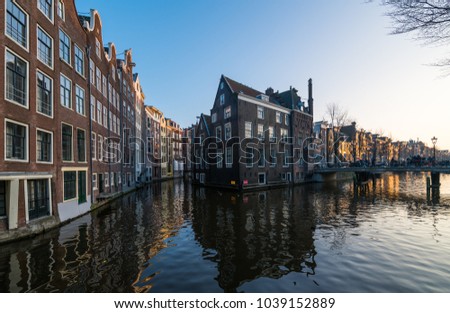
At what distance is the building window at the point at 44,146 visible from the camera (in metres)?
13.5

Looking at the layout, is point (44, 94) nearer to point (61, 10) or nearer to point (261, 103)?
point (61, 10)

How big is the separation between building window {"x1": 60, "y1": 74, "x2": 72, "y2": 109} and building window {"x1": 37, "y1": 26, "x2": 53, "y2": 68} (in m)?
1.66

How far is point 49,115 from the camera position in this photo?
47.8 feet

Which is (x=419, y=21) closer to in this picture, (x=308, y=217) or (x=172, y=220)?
(x=308, y=217)

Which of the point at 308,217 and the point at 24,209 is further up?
the point at 24,209

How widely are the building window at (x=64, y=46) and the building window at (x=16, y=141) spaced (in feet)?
23.8

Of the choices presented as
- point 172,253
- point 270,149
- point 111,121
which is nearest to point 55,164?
point 172,253

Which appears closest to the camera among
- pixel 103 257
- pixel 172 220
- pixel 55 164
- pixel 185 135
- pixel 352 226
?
pixel 103 257

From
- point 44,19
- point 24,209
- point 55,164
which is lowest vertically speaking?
point 24,209

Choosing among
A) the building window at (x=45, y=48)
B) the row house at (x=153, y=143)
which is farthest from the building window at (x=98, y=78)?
the row house at (x=153, y=143)

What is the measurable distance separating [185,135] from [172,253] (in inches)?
3401

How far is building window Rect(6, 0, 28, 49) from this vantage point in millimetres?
11664

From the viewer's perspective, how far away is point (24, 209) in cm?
1183

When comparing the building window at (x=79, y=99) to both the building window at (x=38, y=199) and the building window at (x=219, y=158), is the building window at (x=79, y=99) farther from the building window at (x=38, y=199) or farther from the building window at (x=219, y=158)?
the building window at (x=219, y=158)
